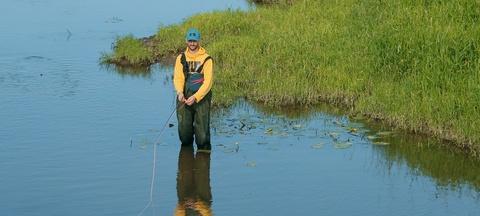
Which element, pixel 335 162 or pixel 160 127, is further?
pixel 160 127

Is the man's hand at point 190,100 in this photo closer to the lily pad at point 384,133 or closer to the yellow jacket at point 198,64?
the yellow jacket at point 198,64

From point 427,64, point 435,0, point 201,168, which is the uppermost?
point 435,0

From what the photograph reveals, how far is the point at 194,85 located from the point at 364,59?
4587 mm

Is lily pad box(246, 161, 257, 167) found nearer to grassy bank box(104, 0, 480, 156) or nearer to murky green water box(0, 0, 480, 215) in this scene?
murky green water box(0, 0, 480, 215)

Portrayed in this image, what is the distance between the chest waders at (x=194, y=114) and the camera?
11.4m

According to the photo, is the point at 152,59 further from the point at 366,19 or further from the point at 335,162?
the point at 335,162

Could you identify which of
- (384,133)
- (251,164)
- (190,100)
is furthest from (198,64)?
(384,133)

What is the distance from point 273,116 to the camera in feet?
46.0

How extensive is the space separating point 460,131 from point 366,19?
548 centimetres

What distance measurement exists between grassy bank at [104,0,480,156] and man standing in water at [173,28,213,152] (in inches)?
107

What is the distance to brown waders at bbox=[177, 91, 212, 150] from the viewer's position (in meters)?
11.6

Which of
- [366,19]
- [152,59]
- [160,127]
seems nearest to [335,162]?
[160,127]

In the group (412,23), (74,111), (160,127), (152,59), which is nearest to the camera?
(160,127)

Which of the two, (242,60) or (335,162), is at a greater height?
(242,60)
